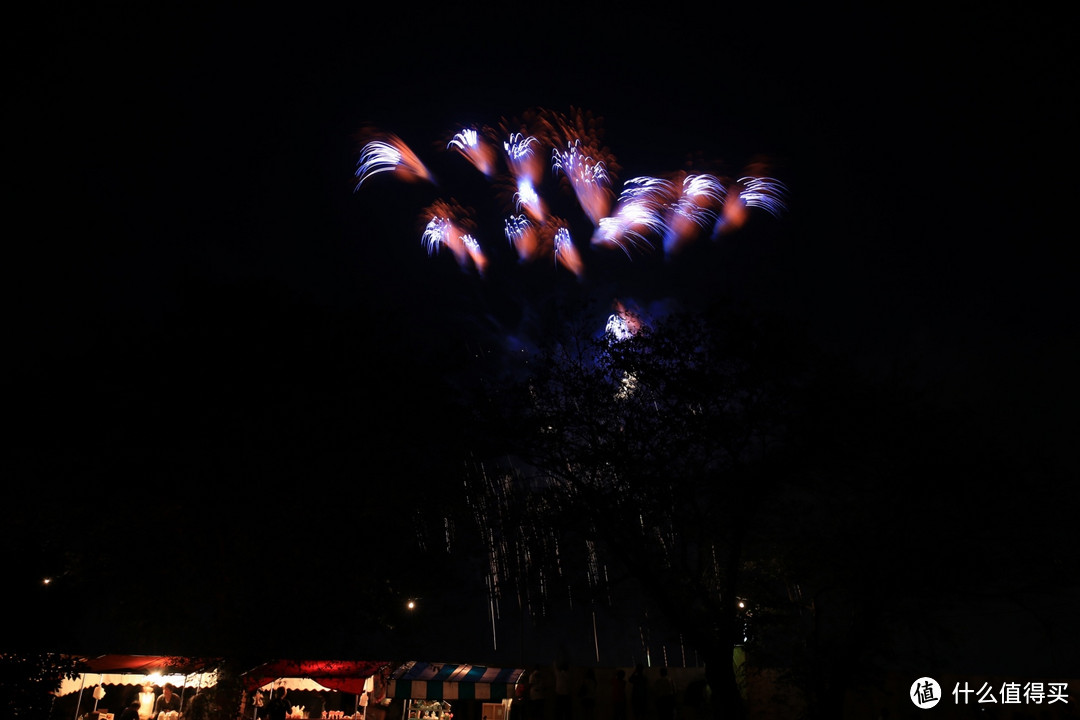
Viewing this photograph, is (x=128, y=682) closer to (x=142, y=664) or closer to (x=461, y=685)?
(x=142, y=664)

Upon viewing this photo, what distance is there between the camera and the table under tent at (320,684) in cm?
1878

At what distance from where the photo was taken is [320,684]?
20297mm

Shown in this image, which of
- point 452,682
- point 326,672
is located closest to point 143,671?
point 326,672

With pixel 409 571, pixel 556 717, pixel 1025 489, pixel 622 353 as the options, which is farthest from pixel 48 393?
pixel 1025 489

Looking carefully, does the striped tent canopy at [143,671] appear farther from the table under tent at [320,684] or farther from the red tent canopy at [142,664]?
the table under tent at [320,684]

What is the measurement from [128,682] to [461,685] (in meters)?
10.8

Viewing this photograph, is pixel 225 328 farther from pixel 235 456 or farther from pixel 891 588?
pixel 891 588

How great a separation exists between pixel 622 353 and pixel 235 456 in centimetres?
986

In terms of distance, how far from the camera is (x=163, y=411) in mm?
15422

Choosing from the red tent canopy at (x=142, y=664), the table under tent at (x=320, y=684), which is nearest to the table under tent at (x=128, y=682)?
the red tent canopy at (x=142, y=664)

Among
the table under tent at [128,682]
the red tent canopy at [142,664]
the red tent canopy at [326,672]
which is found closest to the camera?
the red tent canopy at [326,672]

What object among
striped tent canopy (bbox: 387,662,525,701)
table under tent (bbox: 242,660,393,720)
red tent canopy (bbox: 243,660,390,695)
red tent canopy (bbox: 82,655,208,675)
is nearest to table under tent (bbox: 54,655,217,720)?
red tent canopy (bbox: 82,655,208,675)

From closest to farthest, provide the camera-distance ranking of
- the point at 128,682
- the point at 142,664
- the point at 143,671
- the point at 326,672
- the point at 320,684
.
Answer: the point at 143,671
the point at 142,664
the point at 326,672
the point at 128,682
the point at 320,684

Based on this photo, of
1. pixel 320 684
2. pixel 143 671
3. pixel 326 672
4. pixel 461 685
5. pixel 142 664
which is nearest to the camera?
pixel 461 685
